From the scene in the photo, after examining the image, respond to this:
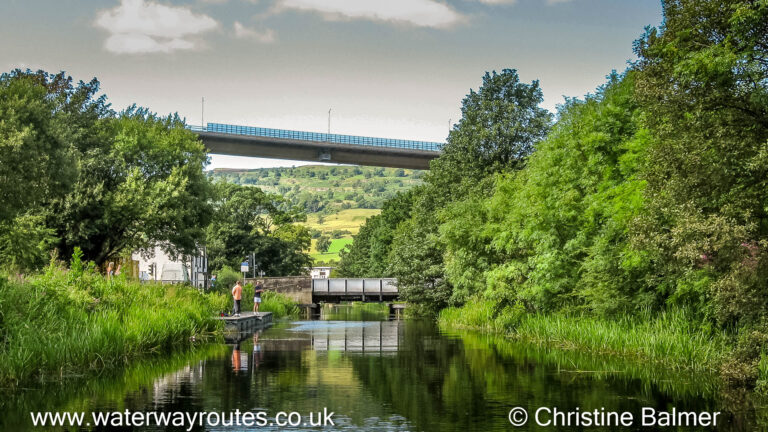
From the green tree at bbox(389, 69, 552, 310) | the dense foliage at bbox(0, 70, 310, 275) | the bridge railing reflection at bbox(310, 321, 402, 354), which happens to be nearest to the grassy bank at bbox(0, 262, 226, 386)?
the bridge railing reflection at bbox(310, 321, 402, 354)

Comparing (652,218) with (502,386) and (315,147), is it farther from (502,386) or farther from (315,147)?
(315,147)

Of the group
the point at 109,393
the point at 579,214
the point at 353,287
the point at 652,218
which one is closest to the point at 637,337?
the point at 652,218

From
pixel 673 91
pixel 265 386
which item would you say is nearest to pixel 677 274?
pixel 673 91

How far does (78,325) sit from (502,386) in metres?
10.1

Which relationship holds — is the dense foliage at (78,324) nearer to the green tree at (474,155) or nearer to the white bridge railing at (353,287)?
the green tree at (474,155)

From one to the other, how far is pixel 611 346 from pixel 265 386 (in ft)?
37.0

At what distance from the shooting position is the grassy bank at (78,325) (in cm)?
1705

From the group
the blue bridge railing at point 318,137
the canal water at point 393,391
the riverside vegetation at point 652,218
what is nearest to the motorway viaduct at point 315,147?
the blue bridge railing at point 318,137

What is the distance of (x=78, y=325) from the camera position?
1958cm

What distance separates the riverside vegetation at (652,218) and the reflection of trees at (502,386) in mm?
1664

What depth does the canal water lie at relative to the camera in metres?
12.8

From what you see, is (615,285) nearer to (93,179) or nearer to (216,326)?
(216,326)

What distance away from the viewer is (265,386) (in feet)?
54.6

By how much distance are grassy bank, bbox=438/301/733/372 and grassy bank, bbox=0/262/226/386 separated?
12608 mm
